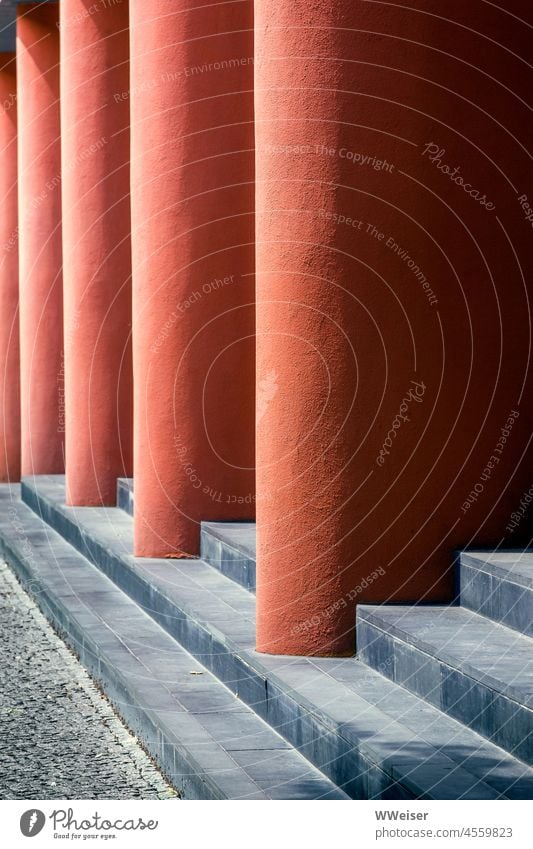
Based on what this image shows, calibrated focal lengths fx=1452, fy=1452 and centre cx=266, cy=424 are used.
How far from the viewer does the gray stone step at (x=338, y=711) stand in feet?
15.4

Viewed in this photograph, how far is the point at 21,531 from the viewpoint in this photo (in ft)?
43.9

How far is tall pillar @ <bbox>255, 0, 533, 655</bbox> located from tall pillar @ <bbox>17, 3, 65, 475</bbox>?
9.23 meters

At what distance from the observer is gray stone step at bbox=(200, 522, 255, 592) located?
8.22 m

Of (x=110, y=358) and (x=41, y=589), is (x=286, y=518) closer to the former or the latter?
(x=41, y=589)

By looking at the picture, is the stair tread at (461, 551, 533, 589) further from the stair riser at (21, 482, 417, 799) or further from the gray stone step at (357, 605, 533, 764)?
the stair riser at (21, 482, 417, 799)

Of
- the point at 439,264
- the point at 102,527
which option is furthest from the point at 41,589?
the point at 439,264

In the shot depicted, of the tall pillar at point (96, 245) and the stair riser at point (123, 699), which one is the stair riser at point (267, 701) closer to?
the stair riser at point (123, 699)

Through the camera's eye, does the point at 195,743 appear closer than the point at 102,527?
Yes

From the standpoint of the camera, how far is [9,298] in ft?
60.3

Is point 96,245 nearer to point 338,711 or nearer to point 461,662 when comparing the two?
point 338,711

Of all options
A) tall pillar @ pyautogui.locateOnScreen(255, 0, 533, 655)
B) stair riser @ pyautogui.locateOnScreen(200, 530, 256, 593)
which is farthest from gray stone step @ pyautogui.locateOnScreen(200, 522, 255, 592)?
tall pillar @ pyautogui.locateOnScreen(255, 0, 533, 655)

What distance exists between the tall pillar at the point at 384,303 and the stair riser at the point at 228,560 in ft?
4.82

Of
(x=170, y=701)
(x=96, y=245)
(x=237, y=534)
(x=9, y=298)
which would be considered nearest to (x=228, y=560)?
(x=237, y=534)

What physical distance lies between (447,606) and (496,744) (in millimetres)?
1506
